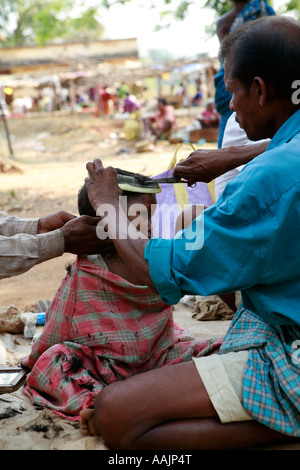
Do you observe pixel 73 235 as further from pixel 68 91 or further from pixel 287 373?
pixel 68 91

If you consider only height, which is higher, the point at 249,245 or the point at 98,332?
the point at 249,245

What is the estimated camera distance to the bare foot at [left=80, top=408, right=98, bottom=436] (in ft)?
6.75

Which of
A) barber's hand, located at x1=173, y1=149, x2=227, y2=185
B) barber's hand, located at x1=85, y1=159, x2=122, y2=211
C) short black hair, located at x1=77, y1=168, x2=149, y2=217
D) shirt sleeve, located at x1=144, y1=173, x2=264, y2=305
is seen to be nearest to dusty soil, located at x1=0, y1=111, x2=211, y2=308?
barber's hand, located at x1=173, y1=149, x2=227, y2=185

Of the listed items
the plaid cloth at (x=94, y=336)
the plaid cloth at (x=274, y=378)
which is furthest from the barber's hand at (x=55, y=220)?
the plaid cloth at (x=274, y=378)

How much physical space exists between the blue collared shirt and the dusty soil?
5.45ft

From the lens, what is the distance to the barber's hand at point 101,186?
205 centimetres

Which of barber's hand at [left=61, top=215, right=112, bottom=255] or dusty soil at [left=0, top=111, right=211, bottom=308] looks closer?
barber's hand at [left=61, top=215, right=112, bottom=255]

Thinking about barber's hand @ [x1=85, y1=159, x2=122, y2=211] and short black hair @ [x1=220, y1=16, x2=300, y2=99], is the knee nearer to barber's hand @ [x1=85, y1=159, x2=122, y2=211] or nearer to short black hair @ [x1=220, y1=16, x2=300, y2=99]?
barber's hand @ [x1=85, y1=159, x2=122, y2=211]

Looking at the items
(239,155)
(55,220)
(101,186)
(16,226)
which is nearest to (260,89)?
(101,186)

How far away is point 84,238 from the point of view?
249 centimetres

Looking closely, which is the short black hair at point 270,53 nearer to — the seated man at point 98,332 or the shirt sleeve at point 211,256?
the shirt sleeve at point 211,256

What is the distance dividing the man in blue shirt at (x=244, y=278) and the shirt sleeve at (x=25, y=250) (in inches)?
24.4

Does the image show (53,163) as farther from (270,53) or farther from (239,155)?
(270,53)

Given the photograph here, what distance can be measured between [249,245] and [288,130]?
0.50 metres
